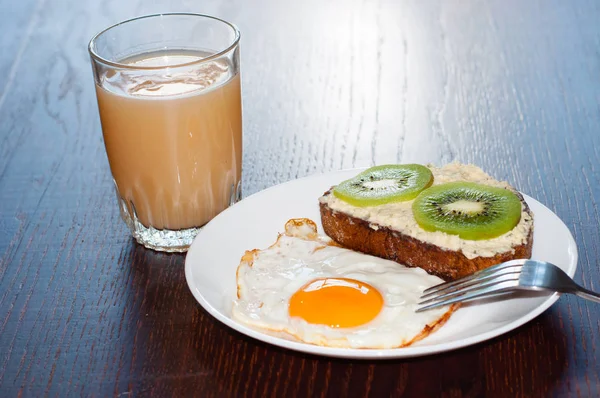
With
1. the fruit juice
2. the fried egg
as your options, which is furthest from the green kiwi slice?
the fruit juice

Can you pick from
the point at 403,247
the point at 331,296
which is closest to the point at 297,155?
the point at 403,247

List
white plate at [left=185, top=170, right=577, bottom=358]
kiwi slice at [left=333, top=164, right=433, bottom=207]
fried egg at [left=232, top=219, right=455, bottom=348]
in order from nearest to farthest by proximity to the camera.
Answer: white plate at [left=185, top=170, right=577, bottom=358], fried egg at [left=232, top=219, right=455, bottom=348], kiwi slice at [left=333, top=164, right=433, bottom=207]

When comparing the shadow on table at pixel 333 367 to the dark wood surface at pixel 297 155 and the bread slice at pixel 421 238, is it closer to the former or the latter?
the dark wood surface at pixel 297 155

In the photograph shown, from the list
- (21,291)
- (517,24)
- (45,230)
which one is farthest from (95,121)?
(517,24)

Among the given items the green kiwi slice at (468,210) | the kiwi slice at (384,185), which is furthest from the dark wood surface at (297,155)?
the kiwi slice at (384,185)

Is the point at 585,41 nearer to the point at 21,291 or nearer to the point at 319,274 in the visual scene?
the point at 319,274

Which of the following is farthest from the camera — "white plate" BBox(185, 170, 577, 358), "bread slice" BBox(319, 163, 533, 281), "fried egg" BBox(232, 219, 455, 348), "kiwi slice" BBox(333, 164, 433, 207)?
"kiwi slice" BBox(333, 164, 433, 207)

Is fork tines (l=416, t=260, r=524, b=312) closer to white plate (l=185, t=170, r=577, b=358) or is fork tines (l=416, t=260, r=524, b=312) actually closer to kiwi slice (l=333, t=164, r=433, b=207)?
white plate (l=185, t=170, r=577, b=358)
